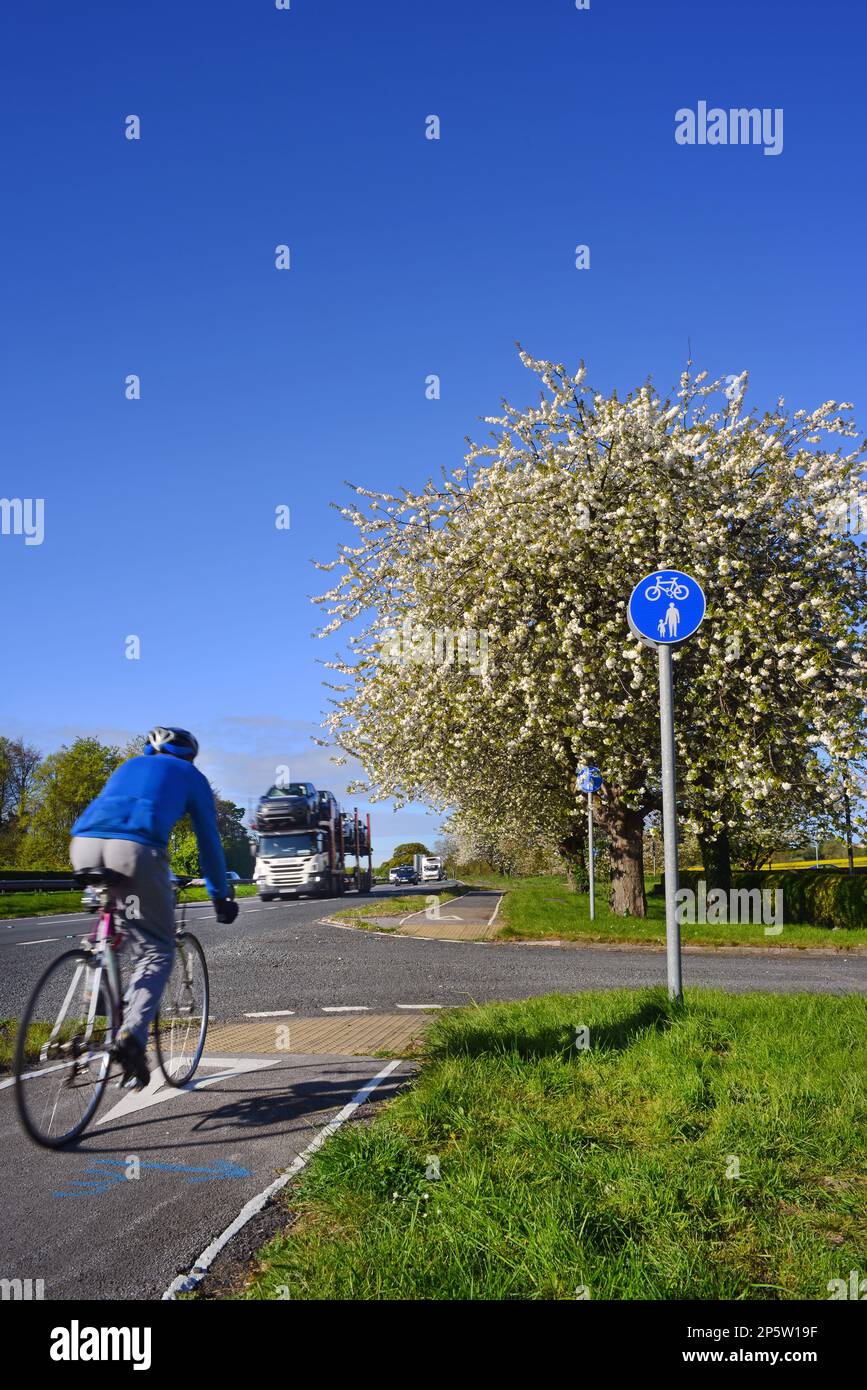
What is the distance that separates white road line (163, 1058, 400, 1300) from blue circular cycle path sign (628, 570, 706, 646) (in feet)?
12.6

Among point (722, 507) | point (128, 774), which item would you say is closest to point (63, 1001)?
point (128, 774)

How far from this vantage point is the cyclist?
4.71 m

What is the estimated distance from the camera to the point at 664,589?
25.3ft

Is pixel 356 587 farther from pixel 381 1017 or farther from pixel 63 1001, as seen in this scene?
pixel 63 1001

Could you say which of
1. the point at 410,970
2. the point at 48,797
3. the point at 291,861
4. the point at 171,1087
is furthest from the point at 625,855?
the point at 48,797

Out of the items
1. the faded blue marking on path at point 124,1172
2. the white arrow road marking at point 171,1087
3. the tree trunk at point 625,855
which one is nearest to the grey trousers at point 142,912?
the faded blue marking on path at point 124,1172

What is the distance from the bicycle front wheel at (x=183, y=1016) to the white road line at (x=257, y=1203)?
996 millimetres

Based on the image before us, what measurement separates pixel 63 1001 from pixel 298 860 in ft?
103

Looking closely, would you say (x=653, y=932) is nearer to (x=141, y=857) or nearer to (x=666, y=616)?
(x=666, y=616)

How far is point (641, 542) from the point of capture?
1708cm

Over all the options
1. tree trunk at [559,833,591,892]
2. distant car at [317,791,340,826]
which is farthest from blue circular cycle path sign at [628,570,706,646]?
distant car at [317,791,340,826]

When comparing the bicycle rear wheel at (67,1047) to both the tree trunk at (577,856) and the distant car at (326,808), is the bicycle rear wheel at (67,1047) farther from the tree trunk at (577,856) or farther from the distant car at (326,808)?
the distant car at (326,808)

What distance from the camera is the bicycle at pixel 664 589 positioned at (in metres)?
7.64

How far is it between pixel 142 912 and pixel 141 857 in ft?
0.95
